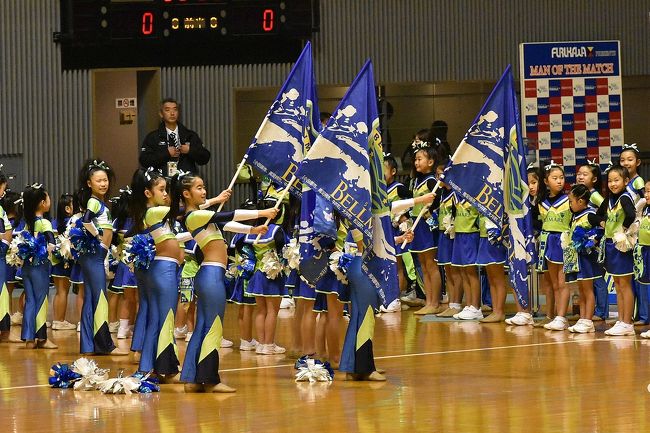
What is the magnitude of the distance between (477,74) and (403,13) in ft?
4.38

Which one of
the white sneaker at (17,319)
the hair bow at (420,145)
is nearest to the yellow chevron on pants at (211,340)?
the hair bow at (420,145)

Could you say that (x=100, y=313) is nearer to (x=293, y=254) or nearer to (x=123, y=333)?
(x=123, y=333)

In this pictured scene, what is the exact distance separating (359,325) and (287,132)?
2.01 m

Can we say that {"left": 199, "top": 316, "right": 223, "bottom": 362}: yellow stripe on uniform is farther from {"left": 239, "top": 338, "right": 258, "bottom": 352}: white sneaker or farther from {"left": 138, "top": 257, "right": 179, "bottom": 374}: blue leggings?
{"left": 239, "top": 338, "right": 258, "bottom": 352}: white sneaker

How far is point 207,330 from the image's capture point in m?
8.59

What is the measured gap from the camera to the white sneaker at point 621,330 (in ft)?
37.0

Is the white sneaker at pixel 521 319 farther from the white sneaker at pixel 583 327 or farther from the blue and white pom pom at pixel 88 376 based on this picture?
the blue and white pom pom at pixel 88 376

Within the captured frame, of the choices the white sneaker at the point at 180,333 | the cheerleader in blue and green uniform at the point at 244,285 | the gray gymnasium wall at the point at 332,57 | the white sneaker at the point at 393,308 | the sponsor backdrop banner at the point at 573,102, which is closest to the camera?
the cheerleader in blue and green uniform at the point at 244,285

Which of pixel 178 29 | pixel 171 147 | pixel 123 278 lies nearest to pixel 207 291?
pixel 123 278

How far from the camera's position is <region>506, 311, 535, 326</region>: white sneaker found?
12289 mm

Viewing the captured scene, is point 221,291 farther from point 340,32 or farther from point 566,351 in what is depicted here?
point 340,32

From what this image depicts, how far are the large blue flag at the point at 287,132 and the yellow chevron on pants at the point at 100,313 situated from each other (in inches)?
73.3

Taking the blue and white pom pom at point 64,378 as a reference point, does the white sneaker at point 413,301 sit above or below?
above

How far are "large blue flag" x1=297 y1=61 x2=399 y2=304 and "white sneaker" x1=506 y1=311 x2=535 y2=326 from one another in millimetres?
3508
